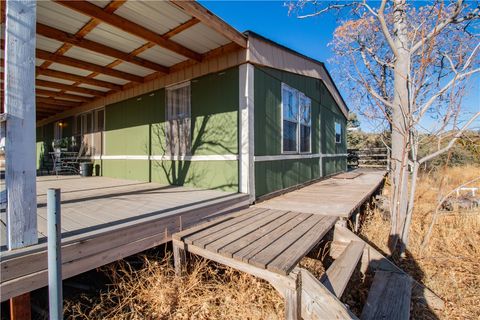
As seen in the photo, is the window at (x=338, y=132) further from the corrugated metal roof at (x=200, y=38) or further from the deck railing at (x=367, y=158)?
the corrugated metal roof at (x=200, y=38)

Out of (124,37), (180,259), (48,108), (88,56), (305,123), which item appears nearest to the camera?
(180,259)

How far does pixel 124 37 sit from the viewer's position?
158 inches

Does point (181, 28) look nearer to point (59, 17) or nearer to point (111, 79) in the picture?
point (59, 17)

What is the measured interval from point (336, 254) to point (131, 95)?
6.06 m

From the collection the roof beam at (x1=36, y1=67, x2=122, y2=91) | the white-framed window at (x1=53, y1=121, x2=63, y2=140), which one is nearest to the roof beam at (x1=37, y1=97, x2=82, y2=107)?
the white-framed window at (x1=53, y1=121, x2=63, y2=140)

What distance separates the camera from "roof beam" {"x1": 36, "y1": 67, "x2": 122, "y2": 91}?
5.32m

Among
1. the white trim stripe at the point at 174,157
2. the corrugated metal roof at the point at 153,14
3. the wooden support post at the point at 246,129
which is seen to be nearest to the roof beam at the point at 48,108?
the white trim stripe at the point at 174,157

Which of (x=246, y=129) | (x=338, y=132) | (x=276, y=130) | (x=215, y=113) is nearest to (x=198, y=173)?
(x=215, y=113)

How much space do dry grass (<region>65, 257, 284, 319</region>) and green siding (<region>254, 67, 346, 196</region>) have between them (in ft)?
6.97

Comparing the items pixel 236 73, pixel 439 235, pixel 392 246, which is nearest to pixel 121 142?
pixel 236 73

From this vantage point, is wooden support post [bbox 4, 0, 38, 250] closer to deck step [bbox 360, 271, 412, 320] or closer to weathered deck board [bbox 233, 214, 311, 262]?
weathered deck board [bbox 233, 214, 311, 262]

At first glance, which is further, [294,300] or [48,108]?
[48,108]

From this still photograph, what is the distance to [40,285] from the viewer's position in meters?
1.94

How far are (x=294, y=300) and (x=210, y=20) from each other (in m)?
3.36
